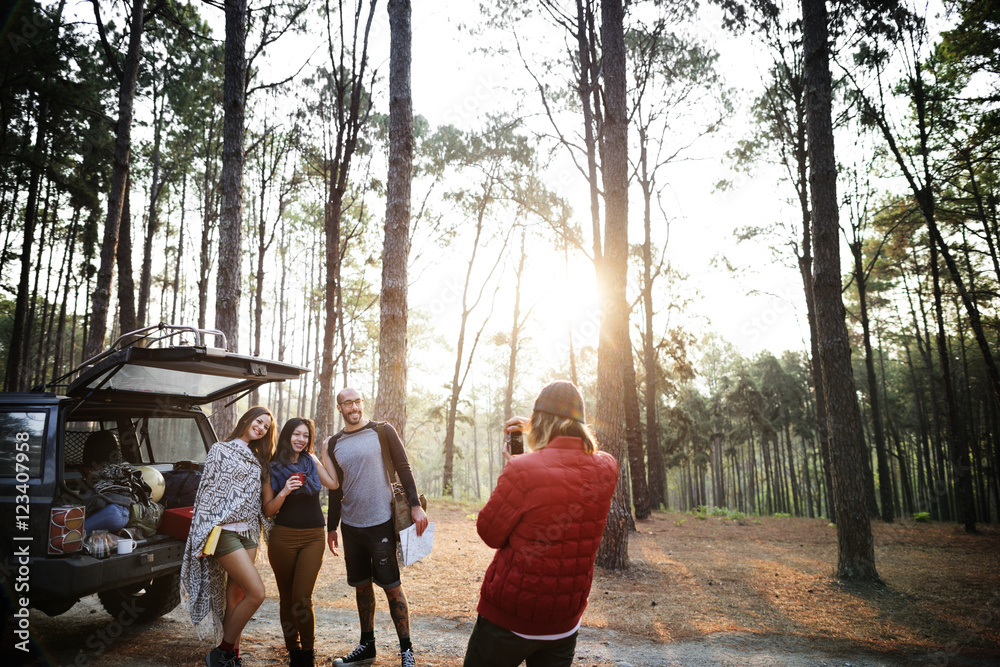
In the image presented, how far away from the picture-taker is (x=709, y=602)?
629cm

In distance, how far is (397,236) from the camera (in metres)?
6.26

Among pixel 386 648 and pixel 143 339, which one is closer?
pixel 143 339

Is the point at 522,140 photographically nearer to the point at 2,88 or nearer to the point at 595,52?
the point at 595,52

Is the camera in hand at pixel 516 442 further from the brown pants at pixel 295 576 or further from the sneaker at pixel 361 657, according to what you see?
the sneaker at pixel 361 657

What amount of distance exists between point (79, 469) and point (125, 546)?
4.96 feet

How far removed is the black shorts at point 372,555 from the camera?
387cm

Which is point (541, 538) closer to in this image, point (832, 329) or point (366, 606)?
point (366, 606)

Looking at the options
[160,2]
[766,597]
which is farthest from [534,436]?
[160,2]

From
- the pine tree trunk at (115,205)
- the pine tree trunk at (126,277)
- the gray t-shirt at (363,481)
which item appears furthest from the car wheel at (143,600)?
the pine tree trunk at (126,277)

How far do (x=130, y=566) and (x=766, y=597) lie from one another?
21.9 feet

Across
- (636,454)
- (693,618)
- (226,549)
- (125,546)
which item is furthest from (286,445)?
(636,454)

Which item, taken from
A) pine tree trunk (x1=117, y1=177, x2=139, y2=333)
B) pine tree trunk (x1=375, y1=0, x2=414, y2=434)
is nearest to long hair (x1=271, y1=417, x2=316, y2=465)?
pine tree trunk (x1=375, y1=0, x2=414, y2=434)

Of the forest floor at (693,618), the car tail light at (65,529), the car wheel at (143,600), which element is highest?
the car tail light at (65,529)

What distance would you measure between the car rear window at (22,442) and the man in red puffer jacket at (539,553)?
11.0 ft
